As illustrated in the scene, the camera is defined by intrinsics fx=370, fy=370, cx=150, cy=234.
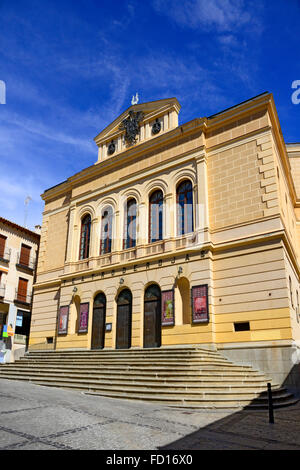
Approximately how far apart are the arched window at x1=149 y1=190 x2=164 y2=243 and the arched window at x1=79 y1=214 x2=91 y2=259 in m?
5.08

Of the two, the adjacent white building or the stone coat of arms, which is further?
the adjacent white building

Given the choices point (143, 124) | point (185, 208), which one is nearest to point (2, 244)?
point (143, 124)

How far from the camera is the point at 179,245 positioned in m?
18.8

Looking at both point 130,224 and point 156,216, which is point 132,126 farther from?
point 156,216

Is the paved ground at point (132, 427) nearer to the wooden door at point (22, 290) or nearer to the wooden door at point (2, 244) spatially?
the wooden door at point (2, 244)

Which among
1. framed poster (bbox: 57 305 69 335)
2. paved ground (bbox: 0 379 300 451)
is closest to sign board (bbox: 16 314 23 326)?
framed poster (bbox: 57 305 69 335)

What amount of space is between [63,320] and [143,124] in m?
13.1

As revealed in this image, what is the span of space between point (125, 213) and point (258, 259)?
8.91m

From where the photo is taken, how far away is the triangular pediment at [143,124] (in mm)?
21938

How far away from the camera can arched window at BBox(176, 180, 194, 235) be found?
1911 centimetres

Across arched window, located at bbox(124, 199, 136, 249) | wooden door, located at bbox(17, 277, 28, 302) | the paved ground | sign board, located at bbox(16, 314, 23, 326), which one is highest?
arched window, located at bbox(124, 199, 136, 249)

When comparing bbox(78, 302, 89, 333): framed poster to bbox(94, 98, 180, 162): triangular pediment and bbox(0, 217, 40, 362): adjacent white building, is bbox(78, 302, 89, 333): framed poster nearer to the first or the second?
bbox(0, 217, 40, 362): adjacent white building

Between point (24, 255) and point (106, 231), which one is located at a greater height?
point (24, 255)

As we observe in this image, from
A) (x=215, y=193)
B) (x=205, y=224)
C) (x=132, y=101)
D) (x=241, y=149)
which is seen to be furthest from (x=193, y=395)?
(x=132, y=101)
